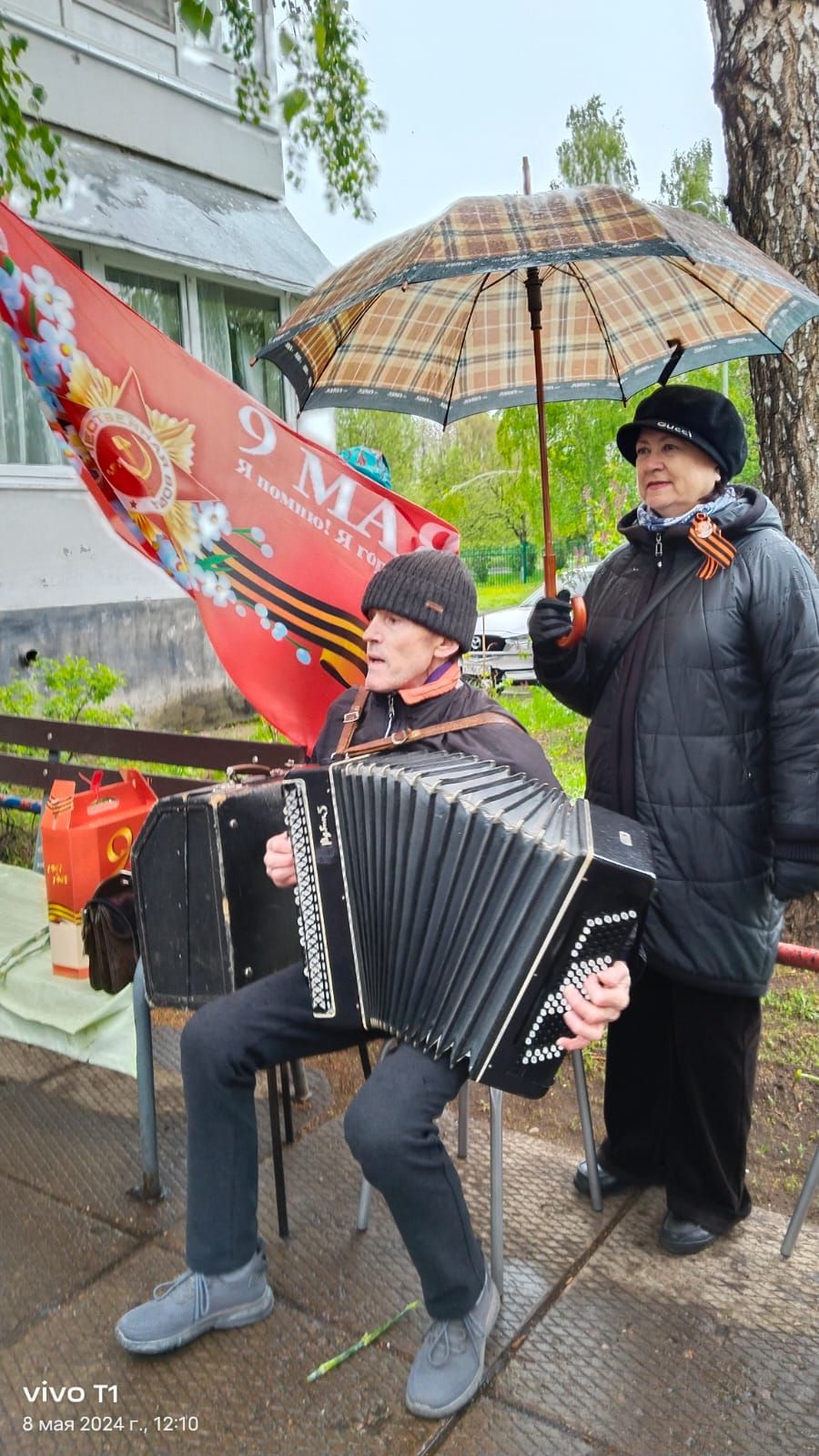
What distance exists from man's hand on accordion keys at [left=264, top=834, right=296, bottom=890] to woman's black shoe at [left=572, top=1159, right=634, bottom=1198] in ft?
3.81

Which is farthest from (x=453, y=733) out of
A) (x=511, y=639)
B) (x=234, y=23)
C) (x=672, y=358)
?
(x=511, y=639)

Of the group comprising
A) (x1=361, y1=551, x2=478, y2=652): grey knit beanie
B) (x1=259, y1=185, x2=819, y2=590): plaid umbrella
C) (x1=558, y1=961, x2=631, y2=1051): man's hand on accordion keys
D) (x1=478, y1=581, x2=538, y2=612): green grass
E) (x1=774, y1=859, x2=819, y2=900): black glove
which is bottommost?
(x1=478, y1=581, x2=538, y2=612): green grass

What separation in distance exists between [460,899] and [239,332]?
923cm

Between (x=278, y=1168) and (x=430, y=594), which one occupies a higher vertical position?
Result: (x=430, y=594)

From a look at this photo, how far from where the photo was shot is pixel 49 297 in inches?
121

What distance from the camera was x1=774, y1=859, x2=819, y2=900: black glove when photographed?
222 centimetres

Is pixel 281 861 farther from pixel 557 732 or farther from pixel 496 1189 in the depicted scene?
pixel 557 732

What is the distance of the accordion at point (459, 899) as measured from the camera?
192 centimetres

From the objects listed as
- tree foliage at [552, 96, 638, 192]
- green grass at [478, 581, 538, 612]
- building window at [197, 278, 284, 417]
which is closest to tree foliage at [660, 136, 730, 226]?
tree foliage at [552, 96, 638, 192]

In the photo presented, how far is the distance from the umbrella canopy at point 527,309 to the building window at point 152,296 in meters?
6.39

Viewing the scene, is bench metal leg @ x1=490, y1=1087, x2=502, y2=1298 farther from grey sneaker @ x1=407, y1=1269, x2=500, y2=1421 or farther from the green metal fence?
the green metal fence

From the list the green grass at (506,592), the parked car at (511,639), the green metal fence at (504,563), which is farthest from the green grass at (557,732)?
the green metal fence at (504,563)

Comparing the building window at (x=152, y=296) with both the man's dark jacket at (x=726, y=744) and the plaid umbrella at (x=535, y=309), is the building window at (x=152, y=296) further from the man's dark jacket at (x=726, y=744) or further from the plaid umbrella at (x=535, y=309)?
the man's dark jacket at (x=726, y=744)

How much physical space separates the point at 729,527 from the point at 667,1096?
1.41m
